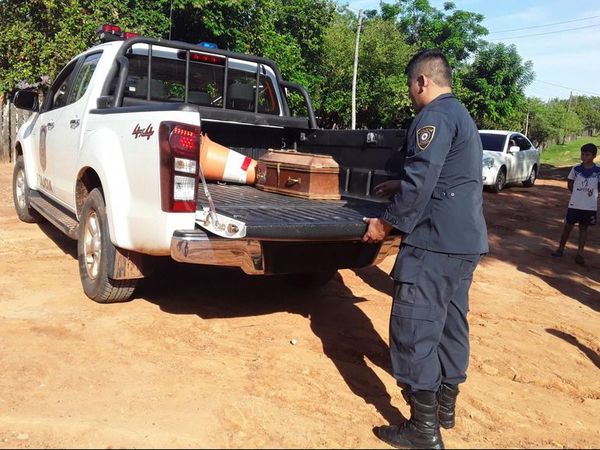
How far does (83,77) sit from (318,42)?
896 inches

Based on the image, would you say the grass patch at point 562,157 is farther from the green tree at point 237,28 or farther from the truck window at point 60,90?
the truck window at point 60,90

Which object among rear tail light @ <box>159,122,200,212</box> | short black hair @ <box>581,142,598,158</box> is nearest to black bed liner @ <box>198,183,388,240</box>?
rear tail light @ <box>159,122,200,212</box>

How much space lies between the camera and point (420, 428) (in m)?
2.80

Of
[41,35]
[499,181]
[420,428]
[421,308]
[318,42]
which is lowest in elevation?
[420,428]

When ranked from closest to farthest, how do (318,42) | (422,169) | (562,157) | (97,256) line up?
(422,169) < (97,256) < (318,42) < (562,157)

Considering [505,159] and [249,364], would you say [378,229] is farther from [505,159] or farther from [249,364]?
[505,159]

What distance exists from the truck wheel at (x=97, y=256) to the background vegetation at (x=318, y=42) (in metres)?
7.98

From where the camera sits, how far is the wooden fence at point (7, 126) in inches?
569

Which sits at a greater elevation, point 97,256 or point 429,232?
point 429,232

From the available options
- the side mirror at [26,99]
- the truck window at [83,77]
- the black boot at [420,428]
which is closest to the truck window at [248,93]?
the truck window at [83,77]

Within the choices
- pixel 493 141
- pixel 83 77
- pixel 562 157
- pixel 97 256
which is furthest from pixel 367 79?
pixel 97 256

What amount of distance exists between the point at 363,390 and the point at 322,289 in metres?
2.09

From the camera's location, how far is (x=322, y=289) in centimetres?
551

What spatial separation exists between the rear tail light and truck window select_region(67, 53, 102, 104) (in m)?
2.19
